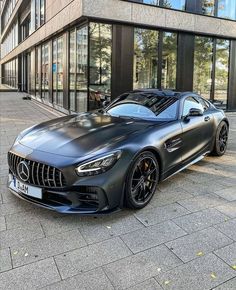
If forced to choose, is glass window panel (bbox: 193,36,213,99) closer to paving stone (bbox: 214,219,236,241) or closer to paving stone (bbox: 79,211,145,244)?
paving stone (bbox: 214,219,236,241)

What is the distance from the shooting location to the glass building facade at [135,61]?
9.57 m

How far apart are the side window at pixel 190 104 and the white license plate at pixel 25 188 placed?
7.75ft

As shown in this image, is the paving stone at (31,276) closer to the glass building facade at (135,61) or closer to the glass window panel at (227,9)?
the glass building facade at (135,61)

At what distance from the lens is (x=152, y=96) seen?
475 cm

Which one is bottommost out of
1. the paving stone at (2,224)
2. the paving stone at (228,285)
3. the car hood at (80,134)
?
the paving stone at (228,285)

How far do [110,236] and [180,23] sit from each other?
946 centimetres

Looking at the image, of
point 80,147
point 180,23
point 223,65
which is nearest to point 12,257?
point 80,147

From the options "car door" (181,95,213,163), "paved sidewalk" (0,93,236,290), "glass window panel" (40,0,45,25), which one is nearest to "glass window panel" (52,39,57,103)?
"glass window panel" (40,0,45,25)

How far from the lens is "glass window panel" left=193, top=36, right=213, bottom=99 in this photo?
38.5 feet

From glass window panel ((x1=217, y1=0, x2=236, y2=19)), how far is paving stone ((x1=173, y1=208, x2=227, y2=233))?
10276 mm

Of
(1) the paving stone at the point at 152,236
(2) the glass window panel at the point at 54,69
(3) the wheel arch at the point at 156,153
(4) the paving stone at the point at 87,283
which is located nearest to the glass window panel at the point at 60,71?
(2) the glass window panel at the point at 54,69

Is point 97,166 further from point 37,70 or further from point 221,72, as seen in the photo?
point 37,70

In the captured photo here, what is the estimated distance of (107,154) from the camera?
3.17 m

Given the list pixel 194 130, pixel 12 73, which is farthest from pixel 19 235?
pixel 12 73
